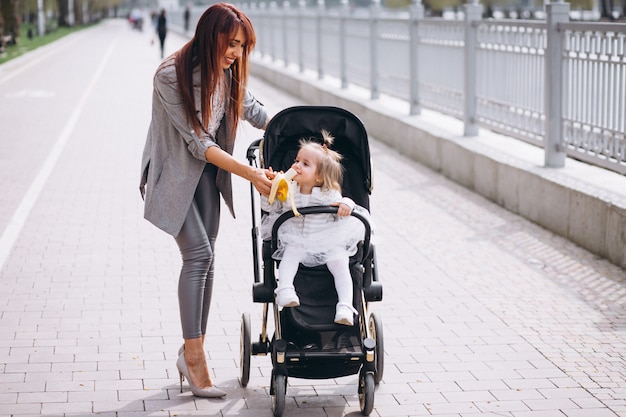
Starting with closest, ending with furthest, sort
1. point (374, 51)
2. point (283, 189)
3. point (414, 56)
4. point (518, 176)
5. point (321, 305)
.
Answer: point (283, 189) < point (321, 305) < point (518, 176) < point (414, 56) < point (374, 51)

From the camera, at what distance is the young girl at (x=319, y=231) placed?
5.10m

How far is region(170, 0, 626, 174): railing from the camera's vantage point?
9109 mm

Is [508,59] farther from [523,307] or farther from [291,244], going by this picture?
[291,244]

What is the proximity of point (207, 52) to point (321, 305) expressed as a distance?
127 centimetres

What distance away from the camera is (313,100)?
70.1 feet

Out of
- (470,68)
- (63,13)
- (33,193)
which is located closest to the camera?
(33,193)

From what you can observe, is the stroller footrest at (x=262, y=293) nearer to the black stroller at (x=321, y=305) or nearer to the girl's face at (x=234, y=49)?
the black stroller at (x=321, y=305)

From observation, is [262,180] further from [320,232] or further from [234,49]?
[234,49]

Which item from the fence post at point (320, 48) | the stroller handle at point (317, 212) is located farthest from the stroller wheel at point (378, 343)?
the fence post at point (320, 48)

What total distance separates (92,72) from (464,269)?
2503 centimetres

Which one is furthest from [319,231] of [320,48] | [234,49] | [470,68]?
[320,48]

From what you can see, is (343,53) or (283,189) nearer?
(283,189)

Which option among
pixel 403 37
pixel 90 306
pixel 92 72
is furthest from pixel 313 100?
pixel 90 306

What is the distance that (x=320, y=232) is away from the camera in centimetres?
518
